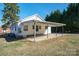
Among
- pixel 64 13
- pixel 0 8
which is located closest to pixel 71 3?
pixel 64 13

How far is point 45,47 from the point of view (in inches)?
920

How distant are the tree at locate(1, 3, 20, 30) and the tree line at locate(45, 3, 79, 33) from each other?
0.75 meters

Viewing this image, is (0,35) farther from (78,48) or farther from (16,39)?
(78,48)

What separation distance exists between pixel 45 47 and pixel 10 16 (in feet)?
3.74

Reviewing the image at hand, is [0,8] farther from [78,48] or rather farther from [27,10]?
[78,48]

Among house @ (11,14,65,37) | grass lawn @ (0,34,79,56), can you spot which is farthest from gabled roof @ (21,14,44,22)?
grass lawn @ (0,34,79,56)

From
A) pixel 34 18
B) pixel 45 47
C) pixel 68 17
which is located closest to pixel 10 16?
pixel 34 18

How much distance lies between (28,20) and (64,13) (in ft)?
2.94

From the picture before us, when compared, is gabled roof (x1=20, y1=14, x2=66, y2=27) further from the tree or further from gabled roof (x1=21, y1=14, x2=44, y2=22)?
the tree

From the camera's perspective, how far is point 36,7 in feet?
76.5

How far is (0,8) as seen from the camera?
23.3 metres

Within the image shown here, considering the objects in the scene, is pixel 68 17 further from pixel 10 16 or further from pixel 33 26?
pixel 10 16

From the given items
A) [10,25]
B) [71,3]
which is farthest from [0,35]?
[71,3]

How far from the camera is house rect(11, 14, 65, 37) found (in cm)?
2338
